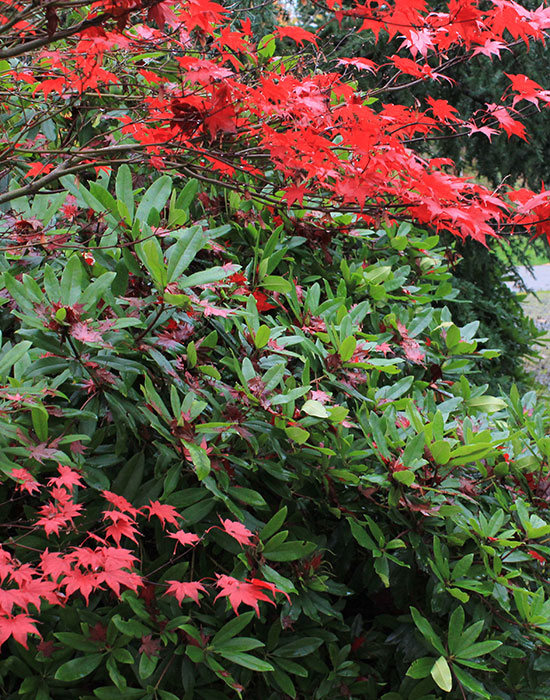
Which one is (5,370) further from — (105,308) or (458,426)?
(458,426)

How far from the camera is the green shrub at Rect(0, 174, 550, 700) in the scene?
1.53 metres

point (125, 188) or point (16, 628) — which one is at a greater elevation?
point (125, 188)

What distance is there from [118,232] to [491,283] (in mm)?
4120

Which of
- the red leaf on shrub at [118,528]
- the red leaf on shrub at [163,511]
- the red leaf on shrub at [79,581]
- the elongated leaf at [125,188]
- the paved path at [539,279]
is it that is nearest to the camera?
the red leaf on shrub at [79,581]

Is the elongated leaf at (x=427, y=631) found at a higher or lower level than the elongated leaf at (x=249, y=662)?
lower

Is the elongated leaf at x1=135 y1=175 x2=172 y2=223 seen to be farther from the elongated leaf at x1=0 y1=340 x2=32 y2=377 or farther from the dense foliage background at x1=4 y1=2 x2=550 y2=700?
the elongated leaf at x1=0 y1=340 x2=32 y2=377

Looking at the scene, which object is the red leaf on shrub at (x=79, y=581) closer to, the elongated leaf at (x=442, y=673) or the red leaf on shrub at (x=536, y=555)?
the elongated leaf at (x=442, y=673)

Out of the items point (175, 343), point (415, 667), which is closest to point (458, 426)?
point (415, 667)

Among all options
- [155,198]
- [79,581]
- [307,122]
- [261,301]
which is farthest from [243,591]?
[307,122]

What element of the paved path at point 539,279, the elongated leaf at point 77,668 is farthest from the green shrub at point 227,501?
the paved path at point 539,279

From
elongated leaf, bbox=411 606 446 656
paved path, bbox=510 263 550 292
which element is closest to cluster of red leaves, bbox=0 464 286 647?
elongated leaf, bbox=411 606 446 656

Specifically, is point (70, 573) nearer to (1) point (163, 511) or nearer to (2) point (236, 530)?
(1) point (163, 511)

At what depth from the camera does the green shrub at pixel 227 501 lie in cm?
153

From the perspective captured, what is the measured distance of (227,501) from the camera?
1.58m
